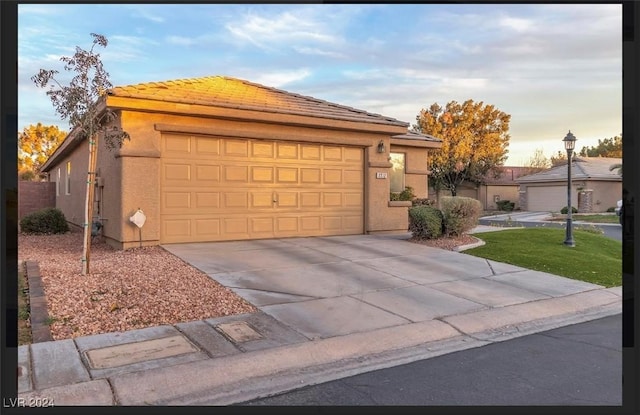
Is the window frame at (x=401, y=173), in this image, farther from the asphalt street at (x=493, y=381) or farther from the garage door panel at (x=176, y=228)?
the asphalt street at (x=493, y=381)

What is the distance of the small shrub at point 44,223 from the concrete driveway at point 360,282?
26.0 ft

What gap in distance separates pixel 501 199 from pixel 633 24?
4328 centimetres

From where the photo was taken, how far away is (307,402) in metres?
3.96

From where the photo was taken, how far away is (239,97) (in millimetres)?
12531

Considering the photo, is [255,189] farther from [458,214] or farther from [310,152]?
[458,214]

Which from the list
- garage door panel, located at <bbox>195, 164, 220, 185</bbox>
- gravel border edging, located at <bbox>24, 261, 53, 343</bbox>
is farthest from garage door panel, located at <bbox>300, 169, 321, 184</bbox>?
gravel border edging, located at <bbox>24, 261, 53, 343</bbox>

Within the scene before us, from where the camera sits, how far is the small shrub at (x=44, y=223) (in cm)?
1596

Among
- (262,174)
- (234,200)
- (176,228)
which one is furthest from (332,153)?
(176,228)

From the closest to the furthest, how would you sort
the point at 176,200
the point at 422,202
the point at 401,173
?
the point at 176,200 → the point at 422,202 → the point at 401,173

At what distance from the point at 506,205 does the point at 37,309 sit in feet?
133

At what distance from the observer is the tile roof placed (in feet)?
36.1

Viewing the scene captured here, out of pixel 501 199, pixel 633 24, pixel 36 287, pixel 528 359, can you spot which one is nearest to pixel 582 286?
pixel 528 359

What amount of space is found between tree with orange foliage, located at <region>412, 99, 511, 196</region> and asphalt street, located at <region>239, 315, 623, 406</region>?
3249cm

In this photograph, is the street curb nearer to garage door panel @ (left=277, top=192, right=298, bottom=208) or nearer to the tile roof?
garage door panel @ (left=277, top=192, right=298, bottom=208)
